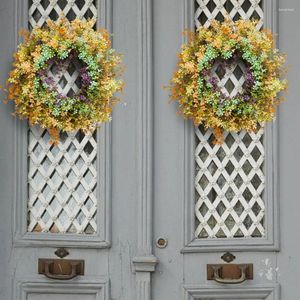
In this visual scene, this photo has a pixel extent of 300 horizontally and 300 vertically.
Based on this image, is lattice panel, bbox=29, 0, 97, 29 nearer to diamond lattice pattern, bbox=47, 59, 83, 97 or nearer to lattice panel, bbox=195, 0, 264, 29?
diamond lattice pattern, bbox=47, 59, 83, 97

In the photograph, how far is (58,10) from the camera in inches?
216

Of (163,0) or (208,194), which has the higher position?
(163,0)

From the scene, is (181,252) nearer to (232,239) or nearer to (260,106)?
(232,239)

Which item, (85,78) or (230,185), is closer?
(85,78)

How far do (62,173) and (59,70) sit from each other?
513 millimetres

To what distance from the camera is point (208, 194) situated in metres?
5.48

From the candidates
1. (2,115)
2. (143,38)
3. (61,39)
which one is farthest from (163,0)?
(2,115)

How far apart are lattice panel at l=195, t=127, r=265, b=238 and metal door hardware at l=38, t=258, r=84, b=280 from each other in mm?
615

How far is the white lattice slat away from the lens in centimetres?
548

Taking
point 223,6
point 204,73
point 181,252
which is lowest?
point 181,252

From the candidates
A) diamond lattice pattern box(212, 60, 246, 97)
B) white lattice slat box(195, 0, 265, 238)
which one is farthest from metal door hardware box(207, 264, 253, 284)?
diamond lattice pattern box(212, 60, 246, 97)

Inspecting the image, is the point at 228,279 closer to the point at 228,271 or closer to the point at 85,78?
the point at 228,271

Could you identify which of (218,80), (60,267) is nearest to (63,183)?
(60,267)

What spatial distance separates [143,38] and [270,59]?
64 centimetres
